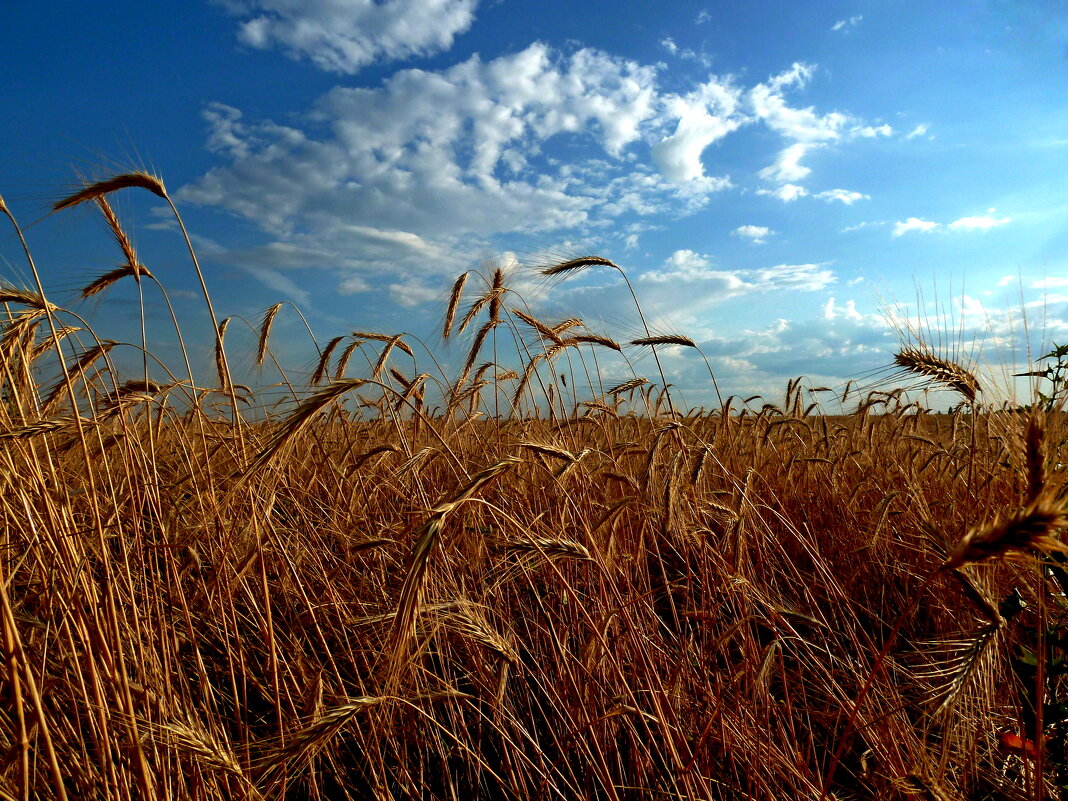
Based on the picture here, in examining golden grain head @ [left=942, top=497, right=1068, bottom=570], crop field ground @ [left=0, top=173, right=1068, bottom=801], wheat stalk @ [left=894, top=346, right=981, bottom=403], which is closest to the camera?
golden grain head @ [left=942, top=497, right=1068, bottom=570]

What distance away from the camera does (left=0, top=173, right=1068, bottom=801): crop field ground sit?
1.65 metres

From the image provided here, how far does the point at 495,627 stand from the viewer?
9.07ft

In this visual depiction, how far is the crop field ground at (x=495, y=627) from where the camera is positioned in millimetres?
1647

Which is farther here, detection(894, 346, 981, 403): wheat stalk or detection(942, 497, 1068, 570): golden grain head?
detection(894, 346, 981, 403): wheat stalk

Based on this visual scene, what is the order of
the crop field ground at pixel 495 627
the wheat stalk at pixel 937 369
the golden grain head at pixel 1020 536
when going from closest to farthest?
the golden grain head at pixel 1020 536 < the crop field ground at pixel 495 627 < the wheat stalk at pixel 937 369

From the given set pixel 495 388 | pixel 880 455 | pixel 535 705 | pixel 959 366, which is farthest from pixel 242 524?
pixel 880 455

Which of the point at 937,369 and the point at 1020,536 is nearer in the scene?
the point at 1020,536

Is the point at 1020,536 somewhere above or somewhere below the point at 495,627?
above

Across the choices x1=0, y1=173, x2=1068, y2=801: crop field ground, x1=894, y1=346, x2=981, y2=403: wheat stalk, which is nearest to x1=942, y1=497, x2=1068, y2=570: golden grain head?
x1=0, y1=173, x2=1068, y2=801: crop field ground

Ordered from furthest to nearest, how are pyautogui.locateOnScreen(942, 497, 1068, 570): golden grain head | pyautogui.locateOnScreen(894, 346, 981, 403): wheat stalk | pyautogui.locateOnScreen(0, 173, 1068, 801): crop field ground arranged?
1. pyautogui.locateOnScreen(894, 346, 981, 403): wheat stalk
2. pyautogui.locateOnScreen(0, 173, 1068, 801): crop field ground
3. pyautogui.locateOnScreen(942, 497, 1068, 570): golden grain head

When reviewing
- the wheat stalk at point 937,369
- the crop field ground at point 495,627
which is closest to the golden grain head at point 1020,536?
the crop field ground at point 495,627

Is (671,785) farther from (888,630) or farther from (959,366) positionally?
(959,366)

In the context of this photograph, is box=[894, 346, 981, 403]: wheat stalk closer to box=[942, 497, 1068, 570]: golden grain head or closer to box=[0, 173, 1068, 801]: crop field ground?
box=[0, 173, 1068, 801]: crop field ground

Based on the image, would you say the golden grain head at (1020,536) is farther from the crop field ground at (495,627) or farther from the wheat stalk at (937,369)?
the wheat stalk at (937,369)
